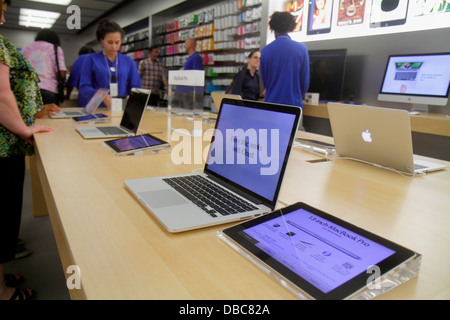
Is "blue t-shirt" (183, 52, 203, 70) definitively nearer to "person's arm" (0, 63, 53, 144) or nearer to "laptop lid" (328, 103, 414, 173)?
"person's arm" (0, 63, 53, 144)

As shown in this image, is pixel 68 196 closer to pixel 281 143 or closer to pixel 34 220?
pixel 281 143

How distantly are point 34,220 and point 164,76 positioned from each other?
4244 millimetres

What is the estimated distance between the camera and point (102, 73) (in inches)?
111

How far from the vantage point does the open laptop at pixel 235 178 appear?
30.5 inches

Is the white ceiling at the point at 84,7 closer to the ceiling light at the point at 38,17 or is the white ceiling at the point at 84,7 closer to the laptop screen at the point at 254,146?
the ceiling light at the point at 38,17

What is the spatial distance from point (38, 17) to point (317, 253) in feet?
42.4

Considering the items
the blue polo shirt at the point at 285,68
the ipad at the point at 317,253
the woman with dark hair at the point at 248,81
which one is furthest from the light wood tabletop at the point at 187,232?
the woman with dark hair at the point at 248,81

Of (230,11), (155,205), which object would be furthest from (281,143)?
(230,11)

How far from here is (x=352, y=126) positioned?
4.44 feet

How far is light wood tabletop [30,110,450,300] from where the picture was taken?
54cm

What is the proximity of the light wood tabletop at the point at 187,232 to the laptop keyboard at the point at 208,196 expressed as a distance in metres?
0.07

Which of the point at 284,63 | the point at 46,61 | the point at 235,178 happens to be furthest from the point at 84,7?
the point at 235,178

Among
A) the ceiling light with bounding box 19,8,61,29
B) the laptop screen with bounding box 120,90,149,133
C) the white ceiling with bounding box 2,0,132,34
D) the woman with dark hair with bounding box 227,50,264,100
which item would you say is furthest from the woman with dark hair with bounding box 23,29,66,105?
the ceiling light with bounding box 19,8,61,29

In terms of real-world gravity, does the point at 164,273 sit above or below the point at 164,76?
below
